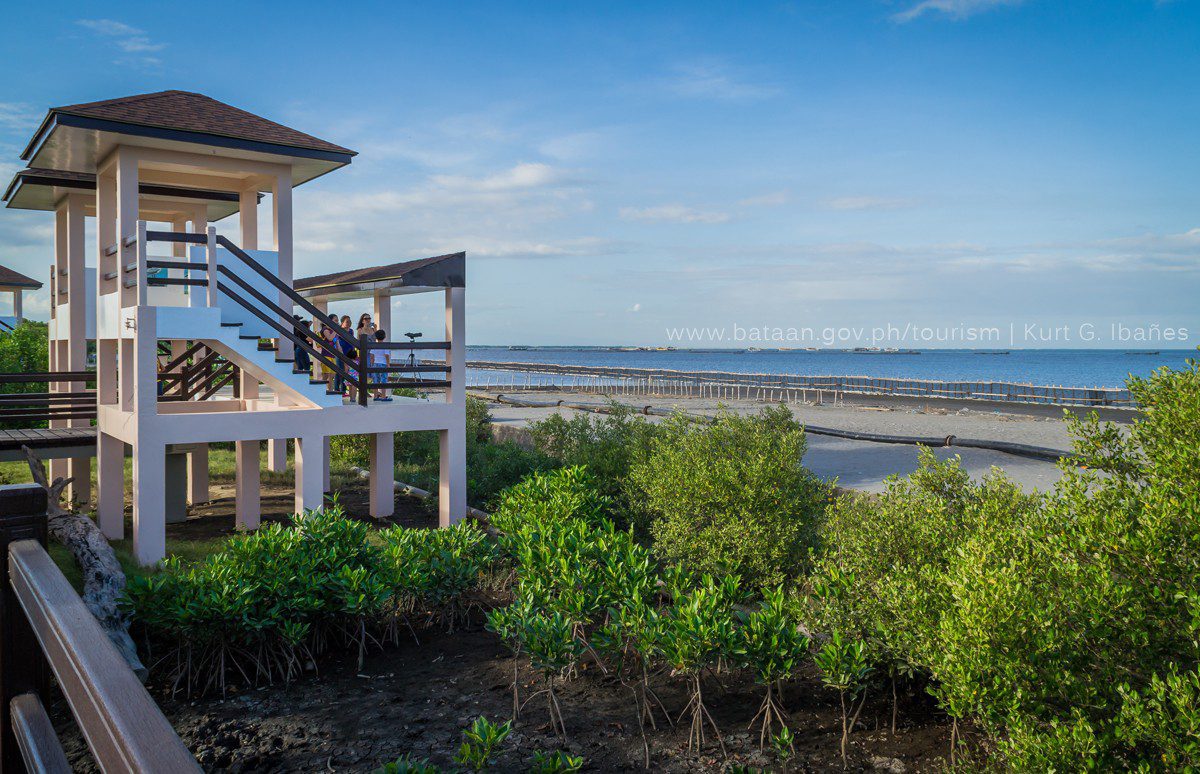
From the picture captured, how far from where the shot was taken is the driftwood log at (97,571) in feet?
23.3

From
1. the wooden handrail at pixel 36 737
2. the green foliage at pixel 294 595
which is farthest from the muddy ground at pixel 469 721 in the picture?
the wooden handrail at pixel 36 737

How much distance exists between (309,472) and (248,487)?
73.8 inches

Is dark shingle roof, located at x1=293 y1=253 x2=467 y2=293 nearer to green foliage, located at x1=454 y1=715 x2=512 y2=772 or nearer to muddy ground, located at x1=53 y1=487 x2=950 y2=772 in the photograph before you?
muddy ground, located at x1=53 y1=487 x2=950 y2=772

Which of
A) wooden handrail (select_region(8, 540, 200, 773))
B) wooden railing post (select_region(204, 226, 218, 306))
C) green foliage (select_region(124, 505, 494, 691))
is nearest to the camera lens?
wooden handrail (select_region(8, 540, 200, 773))

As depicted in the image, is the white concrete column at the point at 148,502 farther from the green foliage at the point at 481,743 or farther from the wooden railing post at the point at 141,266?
the green foliage at the point at 481,743

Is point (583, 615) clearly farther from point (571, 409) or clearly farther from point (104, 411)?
point (571, 409)

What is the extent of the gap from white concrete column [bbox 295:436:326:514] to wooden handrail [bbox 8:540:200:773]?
30.7 ft

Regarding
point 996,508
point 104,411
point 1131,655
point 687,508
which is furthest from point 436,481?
point 1131,655

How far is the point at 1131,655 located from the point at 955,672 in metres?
0.89

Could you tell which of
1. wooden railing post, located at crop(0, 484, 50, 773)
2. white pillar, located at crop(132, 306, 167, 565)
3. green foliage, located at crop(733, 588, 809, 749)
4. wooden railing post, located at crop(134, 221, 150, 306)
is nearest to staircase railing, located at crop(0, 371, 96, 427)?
white pillar, located at crop(132, 306, 167, 565)

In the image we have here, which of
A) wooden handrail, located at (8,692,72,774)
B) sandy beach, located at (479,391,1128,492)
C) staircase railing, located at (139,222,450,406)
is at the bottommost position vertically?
sandy beach, located at (479,391,1128,492)

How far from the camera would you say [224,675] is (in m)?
6.93

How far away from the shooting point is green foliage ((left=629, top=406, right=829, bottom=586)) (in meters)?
8.61

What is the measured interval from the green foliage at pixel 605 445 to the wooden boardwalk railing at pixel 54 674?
9587mm
